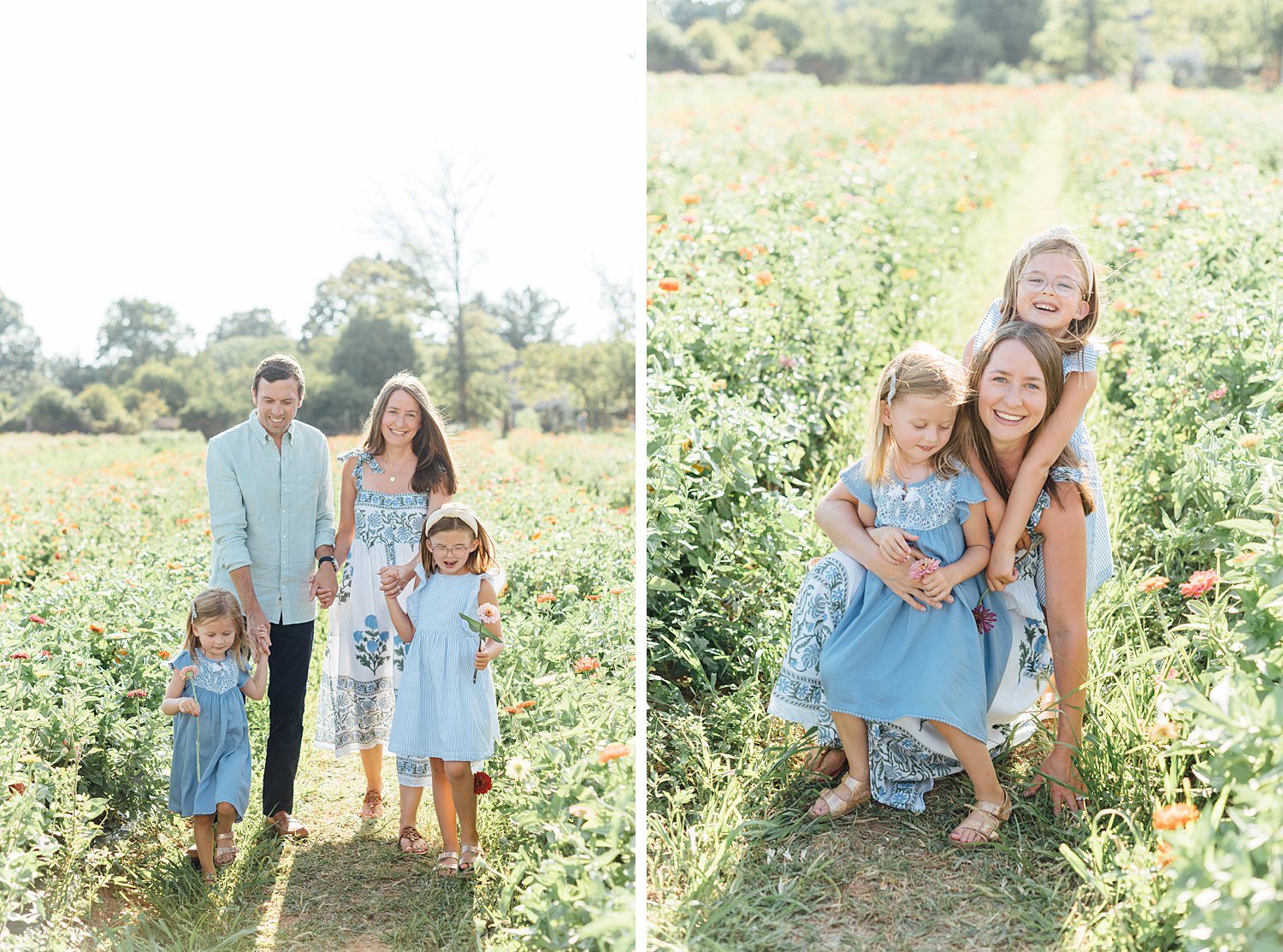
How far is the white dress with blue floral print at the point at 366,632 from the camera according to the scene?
2.99 metres

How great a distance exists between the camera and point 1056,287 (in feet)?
8.88

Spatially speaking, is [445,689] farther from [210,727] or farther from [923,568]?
[923,568]

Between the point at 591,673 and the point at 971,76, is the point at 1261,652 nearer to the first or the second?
the point at 591,673

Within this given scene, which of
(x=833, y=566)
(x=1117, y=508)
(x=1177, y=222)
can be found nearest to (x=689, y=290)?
(x=1117, y=508)

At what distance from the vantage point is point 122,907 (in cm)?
264

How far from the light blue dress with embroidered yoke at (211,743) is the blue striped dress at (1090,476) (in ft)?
6.85

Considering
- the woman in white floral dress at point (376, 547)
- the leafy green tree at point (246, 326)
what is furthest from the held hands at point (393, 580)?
the leafy green tree at point (246, 326)

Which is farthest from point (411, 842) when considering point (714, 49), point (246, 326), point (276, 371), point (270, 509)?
point (714, 49)

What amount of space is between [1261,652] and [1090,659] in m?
1.02

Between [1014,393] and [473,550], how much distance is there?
4.60ft

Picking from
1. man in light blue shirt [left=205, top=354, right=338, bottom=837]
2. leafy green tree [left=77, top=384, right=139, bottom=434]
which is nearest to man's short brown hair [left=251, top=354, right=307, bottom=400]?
man in light blue shirt [left=205, top=354, right=338, bottom=837]

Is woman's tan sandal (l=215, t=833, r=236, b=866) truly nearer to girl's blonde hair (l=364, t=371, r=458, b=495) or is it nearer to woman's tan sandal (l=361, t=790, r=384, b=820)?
woman's tan sandal (l=361, t=790, r=384, b=820)

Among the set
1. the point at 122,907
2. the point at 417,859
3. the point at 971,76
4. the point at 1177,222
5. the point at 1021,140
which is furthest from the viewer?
the point at 971,76

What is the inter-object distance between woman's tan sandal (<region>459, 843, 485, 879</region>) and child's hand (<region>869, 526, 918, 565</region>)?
4.14 ft
